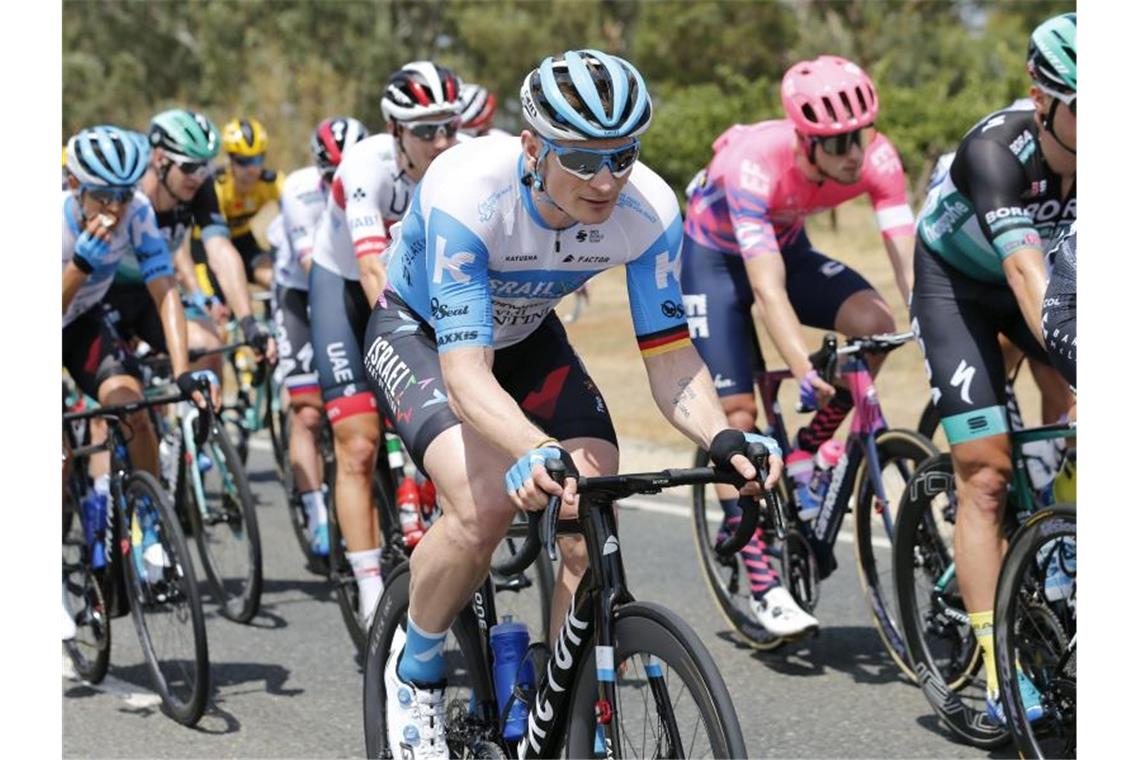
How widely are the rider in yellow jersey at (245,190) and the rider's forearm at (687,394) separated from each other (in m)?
7.76

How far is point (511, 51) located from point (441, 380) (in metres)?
47.2

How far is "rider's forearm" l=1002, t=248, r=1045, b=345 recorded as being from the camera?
195 inches

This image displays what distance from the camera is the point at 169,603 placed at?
20.4 ft

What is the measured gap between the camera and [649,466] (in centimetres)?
1110

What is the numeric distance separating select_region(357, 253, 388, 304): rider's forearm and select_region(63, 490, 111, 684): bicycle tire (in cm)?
148

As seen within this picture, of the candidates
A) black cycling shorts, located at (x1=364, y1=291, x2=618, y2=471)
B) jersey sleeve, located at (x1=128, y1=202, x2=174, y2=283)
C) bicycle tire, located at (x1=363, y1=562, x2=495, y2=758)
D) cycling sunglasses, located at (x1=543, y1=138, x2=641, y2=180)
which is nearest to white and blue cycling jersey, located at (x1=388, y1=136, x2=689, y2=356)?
black cycling shorts, located at (x1=364, y1=291, x2=618, y2=471)

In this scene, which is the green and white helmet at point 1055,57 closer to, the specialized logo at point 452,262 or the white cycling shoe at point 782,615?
the specialized logo at point 452,262

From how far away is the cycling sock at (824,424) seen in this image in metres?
6.64

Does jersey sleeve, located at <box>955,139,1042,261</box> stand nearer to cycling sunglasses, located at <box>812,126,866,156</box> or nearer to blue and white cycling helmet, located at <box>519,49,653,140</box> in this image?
cycling sunglasses, located at <box>812,126,866,156</box>

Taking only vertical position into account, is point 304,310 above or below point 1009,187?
below

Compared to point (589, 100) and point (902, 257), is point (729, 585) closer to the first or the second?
point (902, 257)

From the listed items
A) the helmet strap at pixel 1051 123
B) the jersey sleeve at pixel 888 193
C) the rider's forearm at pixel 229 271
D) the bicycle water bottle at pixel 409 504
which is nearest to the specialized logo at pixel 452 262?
the helmet strap at pixel 1051 123

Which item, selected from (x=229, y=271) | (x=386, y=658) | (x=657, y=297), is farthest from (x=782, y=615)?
(x=229, y=271)

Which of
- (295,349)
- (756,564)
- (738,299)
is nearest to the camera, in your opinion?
(756,564)
